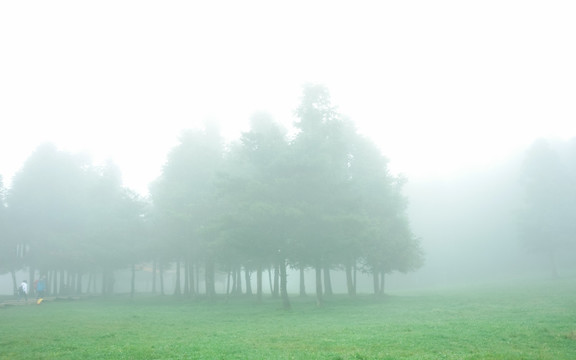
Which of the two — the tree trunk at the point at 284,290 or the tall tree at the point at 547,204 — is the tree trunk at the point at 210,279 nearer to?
the tree trunk at the point at 284,290

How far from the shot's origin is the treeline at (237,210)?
28609 mm

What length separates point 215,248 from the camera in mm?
34594

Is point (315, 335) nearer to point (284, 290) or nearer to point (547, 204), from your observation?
point (284, 290)

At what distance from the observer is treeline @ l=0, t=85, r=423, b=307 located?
2861 centimetres

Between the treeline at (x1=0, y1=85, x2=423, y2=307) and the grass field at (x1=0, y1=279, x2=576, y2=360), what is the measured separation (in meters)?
6.48

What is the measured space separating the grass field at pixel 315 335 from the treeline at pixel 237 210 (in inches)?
255

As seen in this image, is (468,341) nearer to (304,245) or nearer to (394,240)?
(304,245)

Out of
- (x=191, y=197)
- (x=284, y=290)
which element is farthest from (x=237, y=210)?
(x=191, y=197)

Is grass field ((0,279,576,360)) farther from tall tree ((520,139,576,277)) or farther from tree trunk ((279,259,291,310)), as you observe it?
tall tree ((520,139,576,277))

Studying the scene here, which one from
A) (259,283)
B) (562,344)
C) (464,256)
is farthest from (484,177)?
(562,344)

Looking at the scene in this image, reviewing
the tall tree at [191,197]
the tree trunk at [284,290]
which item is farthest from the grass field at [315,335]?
the tall tree at [191,197]

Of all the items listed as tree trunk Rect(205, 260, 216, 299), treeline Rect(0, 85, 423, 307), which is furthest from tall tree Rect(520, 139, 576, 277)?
tree trunk Rect(205, 260, 216, 299)

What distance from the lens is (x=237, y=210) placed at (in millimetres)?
28562

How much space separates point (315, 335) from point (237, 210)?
1391cm
